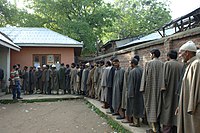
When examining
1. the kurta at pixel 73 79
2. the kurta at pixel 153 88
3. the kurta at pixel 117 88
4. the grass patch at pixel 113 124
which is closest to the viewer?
the kurta at pixel 153 88

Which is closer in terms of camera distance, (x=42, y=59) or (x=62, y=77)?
(x=62, y=77)

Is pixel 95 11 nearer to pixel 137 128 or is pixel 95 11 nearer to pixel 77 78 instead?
pixel 77 78

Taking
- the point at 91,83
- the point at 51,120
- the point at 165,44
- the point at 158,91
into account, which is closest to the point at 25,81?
the point at 91,83

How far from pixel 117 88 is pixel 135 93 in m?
1.13

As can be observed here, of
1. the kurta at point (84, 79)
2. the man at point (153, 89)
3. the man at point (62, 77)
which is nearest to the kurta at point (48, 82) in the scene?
the man at point (62, 77)

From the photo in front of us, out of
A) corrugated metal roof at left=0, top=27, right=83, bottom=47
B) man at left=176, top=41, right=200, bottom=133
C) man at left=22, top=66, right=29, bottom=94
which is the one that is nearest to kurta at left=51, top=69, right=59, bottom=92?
man at left=22, top=66, right=29, bottom=94

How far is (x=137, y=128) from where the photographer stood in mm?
6199

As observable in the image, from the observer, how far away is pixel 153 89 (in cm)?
529

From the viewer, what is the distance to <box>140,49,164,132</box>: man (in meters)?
5.22

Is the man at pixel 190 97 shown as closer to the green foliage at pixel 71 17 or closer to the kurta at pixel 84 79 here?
the kurta at pixel 84 79

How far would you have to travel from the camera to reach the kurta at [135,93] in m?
6.12

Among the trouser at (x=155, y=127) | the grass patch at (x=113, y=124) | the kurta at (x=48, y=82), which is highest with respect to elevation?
the kurta at (x=48, y=82)

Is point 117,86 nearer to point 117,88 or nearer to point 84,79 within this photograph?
point 117,88

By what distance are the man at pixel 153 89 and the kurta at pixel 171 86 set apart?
0.76 ft
